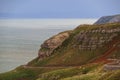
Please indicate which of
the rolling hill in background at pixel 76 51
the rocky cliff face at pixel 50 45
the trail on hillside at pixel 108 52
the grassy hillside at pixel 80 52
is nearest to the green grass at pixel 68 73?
the rolling hill in background at pixel 76 51

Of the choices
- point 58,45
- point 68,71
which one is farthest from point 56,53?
point 68,71

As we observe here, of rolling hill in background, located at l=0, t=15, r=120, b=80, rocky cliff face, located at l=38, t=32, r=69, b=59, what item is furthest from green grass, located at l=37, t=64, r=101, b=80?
rocky cliff face, located at l=38, t=32, r=69, b=59

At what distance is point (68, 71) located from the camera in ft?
496

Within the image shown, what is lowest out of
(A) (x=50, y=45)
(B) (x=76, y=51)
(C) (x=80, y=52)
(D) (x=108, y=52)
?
(D) (x=108, y=52)

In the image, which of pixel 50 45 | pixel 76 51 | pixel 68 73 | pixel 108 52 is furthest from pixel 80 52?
pixel 68 73

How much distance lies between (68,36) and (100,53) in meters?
22.3

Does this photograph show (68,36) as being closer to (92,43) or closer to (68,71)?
(92,43)

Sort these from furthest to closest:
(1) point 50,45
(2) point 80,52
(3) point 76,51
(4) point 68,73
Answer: (1) point 50,45
(3) point 76,51
(2) point 80,52
(4) point 68,73

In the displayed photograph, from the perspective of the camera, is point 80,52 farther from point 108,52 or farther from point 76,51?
point 108,52

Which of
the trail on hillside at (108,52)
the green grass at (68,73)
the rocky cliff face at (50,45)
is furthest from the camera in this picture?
the rocky cliff face at (50,45)

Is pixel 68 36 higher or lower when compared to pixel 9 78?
higher

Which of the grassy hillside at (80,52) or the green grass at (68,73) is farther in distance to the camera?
the grassy hillside at (80,52)

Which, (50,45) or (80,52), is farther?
(50,45)

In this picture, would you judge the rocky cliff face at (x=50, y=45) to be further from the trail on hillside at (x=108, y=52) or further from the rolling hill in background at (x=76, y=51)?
the trail on hillside at (x=108, y=52)
